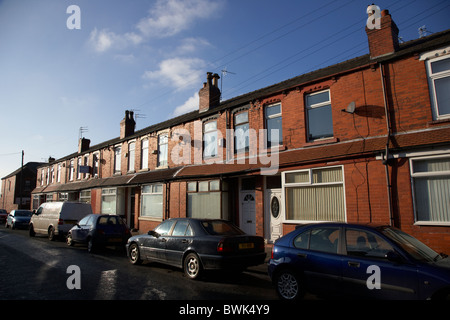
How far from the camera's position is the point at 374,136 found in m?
9.66

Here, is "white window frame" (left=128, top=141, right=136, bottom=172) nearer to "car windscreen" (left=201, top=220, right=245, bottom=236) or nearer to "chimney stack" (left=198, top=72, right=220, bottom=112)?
"chimney stack" (left=198, top=72, right=220, bottom=112)

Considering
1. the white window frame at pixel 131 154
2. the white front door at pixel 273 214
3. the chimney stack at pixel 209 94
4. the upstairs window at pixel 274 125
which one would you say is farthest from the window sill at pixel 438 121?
the white window frame at pixel 131 154

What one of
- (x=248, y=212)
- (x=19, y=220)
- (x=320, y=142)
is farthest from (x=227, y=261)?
(x=19, y=220)

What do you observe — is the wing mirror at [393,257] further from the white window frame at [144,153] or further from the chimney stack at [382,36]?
the white window frame at [144,153]

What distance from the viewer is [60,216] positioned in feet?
50.4

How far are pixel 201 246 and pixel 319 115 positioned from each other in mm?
6956

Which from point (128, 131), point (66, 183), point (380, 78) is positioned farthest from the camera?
point (66, 183)

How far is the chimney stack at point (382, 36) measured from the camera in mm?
10109

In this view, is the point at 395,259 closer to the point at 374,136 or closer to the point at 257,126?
the point at 374,136

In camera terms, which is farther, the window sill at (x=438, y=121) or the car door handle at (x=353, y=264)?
the window sill at (x=438, y=121)

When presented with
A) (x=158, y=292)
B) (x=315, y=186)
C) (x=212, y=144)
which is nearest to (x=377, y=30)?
(x=315, y=186)

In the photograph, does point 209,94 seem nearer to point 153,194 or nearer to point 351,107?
point 153,194

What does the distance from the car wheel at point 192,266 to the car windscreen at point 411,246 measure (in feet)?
14.2
